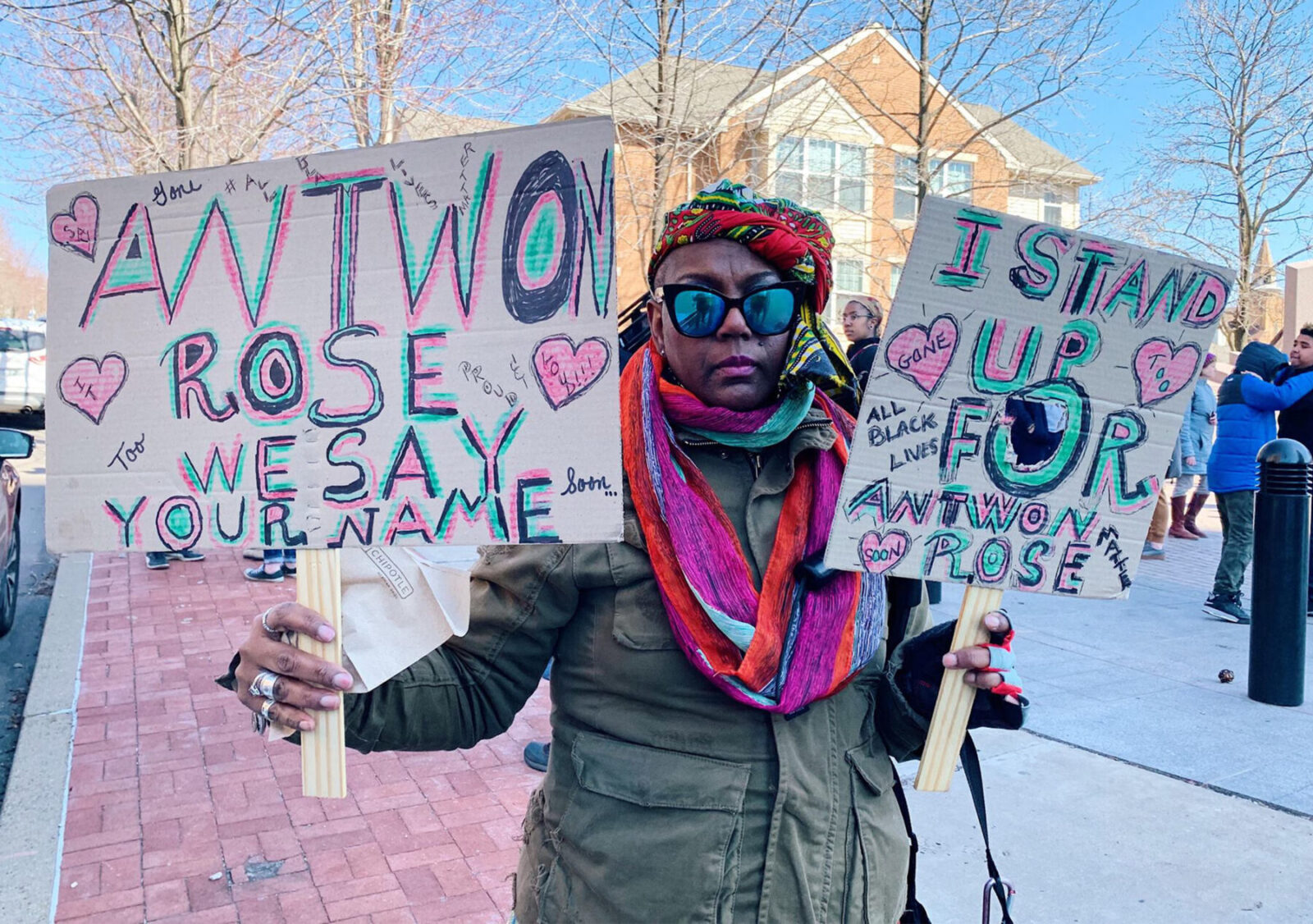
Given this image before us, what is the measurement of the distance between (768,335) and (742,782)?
75cm

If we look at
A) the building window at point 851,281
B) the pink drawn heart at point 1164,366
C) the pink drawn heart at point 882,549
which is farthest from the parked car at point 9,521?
the building window at point 851,281

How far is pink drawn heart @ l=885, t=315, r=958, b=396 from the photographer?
1.71 meters

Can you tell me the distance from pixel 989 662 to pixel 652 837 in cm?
60

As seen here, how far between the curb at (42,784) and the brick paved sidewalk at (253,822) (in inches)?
2.1

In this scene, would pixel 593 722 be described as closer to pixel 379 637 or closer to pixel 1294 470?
pixel 379 637

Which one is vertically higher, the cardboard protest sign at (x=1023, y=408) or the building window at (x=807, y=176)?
the building window at (x=807, y=176)

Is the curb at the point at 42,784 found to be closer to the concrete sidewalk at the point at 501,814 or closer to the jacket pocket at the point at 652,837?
the concrete sidewalk at the point at 501,814

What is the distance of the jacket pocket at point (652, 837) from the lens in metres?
1.57

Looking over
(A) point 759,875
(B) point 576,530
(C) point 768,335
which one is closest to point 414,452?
(B) point 576,530

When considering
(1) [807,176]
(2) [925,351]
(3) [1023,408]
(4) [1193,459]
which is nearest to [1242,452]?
(4) [1193,459]

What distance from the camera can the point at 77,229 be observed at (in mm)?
1612

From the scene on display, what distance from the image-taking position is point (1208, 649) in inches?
252

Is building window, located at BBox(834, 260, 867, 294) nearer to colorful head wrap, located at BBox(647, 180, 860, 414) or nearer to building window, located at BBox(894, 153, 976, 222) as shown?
building window, located at BBox(894, 153, 976, 222)

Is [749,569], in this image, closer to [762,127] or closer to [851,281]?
[762,127]
